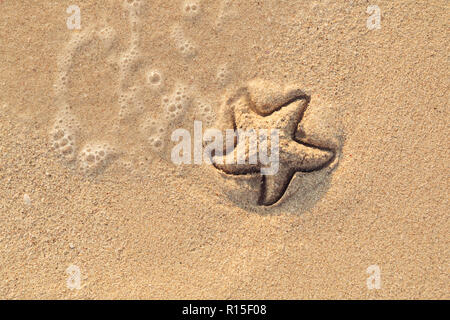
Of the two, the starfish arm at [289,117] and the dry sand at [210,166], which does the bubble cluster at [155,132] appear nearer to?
the dry sand at [210,166]

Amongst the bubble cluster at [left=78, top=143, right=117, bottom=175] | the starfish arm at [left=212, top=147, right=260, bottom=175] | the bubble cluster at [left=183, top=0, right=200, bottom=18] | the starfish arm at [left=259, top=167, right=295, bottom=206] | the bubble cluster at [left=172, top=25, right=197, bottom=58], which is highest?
the bubble cluster at [left=183, top=0, right=200, bottom=18]

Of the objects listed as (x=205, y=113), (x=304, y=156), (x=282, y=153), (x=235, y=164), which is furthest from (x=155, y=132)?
(x=304, y=156)

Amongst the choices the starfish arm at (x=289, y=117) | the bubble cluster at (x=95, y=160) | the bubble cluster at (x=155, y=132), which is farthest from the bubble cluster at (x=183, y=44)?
the bubble cluster at (x=95, y=160)

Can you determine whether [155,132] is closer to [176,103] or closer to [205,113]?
[176,103]

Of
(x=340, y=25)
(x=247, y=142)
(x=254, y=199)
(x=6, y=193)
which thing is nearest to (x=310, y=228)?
(x=254, y=199)

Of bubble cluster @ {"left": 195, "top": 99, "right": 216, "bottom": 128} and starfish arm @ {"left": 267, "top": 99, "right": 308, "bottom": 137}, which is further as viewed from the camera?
bubble cluster @ {"left": 195, "top": 99, "right": 216, "bottom": 128}

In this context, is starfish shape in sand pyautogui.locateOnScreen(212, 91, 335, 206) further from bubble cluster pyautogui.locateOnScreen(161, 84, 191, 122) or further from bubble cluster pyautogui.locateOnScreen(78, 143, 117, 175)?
bubble cluster pyautogui.locateOnScreen(78, 143, 117, 175)

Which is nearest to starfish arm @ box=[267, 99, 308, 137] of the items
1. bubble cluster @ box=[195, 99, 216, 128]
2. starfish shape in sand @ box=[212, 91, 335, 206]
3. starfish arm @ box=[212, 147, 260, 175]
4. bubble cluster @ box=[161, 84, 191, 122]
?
starfish shape in sand @ box=[212, 91, 335, 206]
